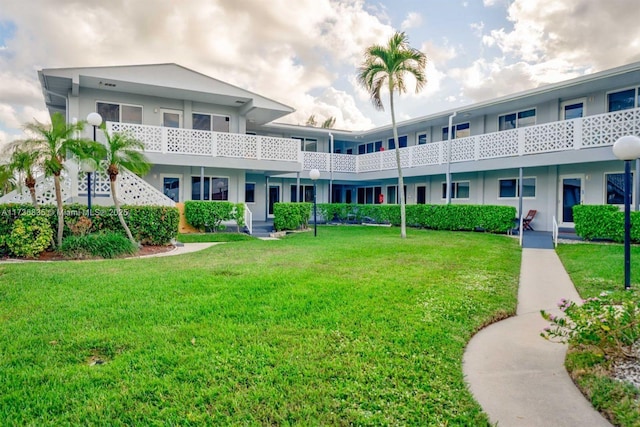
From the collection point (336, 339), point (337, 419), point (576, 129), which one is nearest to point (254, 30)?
point (576, 129)

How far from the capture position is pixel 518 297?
636 centimetres

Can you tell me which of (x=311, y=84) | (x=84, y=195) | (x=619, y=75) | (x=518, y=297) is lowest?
(x=518, y=297)

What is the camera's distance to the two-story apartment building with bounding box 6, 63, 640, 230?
49.7ft

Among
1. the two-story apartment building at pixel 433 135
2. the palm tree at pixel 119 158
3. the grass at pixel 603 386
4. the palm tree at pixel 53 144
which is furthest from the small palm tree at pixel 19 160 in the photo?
the grass at pixel 603 386

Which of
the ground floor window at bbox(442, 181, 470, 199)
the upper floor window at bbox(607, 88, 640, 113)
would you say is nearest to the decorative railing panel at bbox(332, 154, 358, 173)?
the ground floor window at bbox(442, 181, 470, 199)

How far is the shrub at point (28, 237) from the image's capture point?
9.52 m

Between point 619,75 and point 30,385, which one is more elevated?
point 619,75

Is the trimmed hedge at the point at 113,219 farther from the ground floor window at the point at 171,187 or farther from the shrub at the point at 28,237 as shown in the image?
the ground floor window at the point at 171,187

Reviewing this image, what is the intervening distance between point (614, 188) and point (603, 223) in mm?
4652

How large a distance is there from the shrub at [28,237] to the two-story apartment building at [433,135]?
3790 millimetres

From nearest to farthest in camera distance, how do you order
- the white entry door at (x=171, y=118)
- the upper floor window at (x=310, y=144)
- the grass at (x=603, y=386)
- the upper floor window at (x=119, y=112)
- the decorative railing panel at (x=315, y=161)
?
the grass at (x=603, y=386) → the upper floor window at (x=119, y=112) → the white entry door at (x=171, y=118) → the decorative railing panel at (x=315, y=161) → the upper floor window at (x=310, y=144)

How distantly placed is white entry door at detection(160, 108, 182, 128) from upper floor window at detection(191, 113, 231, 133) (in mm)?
675

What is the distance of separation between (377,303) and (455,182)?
18.9 m

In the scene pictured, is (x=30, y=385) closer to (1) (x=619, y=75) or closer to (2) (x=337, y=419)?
(2) (x=337, y=419)
